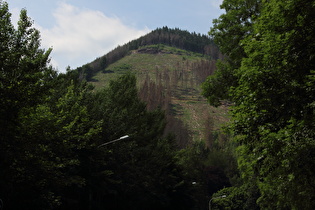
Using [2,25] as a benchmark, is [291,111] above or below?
below

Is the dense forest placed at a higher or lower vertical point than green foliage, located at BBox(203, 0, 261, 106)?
lower

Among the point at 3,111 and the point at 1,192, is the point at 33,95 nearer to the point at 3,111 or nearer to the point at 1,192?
the point at 3,111

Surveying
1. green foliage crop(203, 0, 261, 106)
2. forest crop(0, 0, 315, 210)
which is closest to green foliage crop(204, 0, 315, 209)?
forest crop(0, 0, 315, 210)

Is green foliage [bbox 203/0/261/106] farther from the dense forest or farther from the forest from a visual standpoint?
the dense forest

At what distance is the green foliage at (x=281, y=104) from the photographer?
1250cm

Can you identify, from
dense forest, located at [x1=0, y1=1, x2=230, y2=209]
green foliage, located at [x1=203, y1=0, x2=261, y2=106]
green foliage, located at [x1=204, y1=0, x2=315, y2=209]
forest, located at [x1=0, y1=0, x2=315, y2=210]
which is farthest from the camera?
green foliage, located at [x1=203, y1=0, x2=261, y2=106]

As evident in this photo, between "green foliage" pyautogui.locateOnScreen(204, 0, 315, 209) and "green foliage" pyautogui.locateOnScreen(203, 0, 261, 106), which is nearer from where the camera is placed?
"green foliage" pyautogui.locateOnScreen(204, 0, 315, 209)

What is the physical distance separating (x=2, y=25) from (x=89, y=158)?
13929 millimetres

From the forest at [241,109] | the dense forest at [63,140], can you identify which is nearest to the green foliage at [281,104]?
the forest at [241,109]

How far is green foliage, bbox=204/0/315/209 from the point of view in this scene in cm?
1250

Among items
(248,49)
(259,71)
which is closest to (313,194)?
Result: (259,71)

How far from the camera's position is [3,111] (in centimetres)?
1527

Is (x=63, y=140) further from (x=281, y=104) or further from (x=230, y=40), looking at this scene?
(x=281, y=104)

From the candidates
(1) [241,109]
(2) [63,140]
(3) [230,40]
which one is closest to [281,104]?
(1) [241,109]
